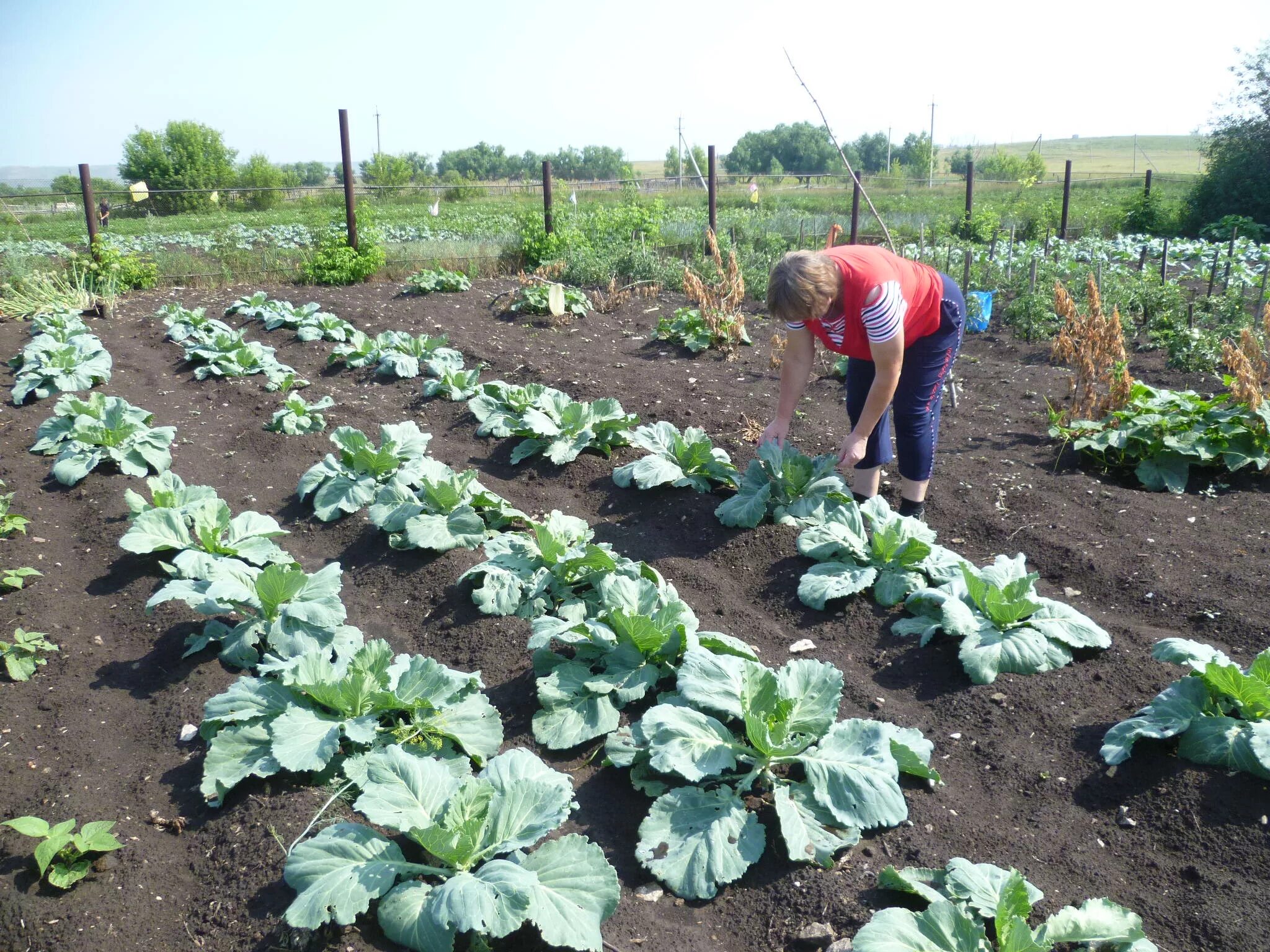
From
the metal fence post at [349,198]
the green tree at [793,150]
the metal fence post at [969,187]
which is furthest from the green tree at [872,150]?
the metal fence post at [349,198]

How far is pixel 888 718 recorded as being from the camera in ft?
9.57

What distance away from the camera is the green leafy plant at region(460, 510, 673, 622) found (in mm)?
3387

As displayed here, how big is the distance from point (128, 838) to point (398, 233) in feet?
73.5

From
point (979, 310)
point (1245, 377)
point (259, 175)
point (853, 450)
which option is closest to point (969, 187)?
Result: point (979, 310)

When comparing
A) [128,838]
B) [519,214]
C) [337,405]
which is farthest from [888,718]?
[519,214]

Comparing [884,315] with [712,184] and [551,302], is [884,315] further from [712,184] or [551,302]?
[712,184]

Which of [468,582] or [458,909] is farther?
[468,582]

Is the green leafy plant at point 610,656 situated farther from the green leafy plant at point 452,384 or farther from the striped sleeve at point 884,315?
the green leafy plant at point 452,384

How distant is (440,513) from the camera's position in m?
4.12

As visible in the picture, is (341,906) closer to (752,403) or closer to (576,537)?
(576,537)

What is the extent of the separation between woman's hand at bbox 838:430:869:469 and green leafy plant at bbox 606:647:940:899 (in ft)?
3.62

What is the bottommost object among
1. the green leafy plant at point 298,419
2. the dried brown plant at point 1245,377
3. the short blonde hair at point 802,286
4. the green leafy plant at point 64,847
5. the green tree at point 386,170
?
the green leafy plant at point 64,847

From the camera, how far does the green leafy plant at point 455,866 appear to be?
1989mm

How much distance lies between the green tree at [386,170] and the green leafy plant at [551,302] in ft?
122
